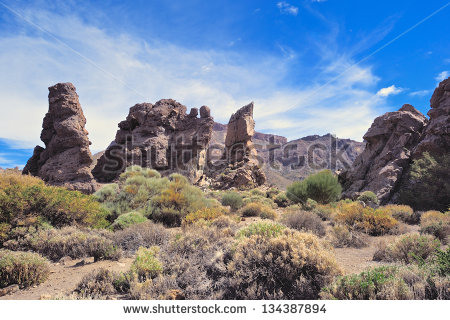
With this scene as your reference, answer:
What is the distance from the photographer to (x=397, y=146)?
65.7 feet

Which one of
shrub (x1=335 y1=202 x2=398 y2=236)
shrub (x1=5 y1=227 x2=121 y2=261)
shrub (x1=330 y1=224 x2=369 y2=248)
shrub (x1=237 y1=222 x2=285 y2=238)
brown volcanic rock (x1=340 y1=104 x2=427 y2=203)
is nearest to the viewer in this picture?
shrub (x1=237 y1=222 x2=285 y2=238)

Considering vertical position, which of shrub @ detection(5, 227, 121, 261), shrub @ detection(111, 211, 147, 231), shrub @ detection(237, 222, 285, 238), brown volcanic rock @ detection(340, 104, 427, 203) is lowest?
shrub @ detection(5, 227, 121, 261)

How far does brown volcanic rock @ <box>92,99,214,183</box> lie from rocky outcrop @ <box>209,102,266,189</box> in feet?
10.1

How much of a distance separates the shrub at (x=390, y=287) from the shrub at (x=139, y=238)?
413 cm

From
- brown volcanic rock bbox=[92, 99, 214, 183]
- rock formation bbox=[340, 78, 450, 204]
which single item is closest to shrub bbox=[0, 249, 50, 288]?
rock formation bbox=[340, 78, 450, 204]

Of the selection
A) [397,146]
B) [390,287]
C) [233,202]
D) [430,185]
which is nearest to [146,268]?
[390,287]

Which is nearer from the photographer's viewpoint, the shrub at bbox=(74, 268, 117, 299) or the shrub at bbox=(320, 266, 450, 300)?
the shrub at bbox=(320, 266, 450, 300)

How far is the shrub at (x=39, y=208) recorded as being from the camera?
6.02m

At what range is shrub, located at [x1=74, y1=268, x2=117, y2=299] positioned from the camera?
349cm

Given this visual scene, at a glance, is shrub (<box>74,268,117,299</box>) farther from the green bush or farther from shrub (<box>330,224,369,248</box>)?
the green bush

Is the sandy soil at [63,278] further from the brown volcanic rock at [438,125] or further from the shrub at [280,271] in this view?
the brown volcanic rock at [438,125]
